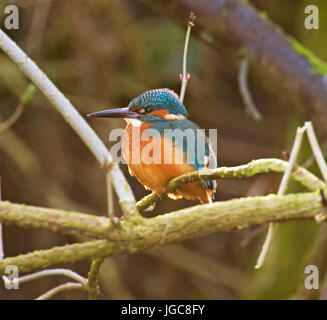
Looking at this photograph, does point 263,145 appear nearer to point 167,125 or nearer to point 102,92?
point 102,92

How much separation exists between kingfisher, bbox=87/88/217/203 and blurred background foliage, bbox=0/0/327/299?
6.04ft

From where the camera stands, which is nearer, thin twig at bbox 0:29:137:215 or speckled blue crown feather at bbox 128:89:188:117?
thin twig at bbox 0:29:137:215

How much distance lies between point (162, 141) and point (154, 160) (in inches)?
3.5

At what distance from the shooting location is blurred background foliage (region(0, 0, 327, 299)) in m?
4.18

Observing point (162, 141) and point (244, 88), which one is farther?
point (244, 88)

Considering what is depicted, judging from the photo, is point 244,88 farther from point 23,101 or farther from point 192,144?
point 23,101

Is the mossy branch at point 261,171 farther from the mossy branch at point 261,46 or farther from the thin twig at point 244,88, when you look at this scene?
the mossy branch at point 261,46

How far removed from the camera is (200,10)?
325cm

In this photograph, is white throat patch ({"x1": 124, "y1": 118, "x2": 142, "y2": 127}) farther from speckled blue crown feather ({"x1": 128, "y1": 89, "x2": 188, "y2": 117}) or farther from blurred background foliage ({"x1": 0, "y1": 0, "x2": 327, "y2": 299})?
blurred background foliage ({"x1": 0, "y1": 0, "x2": 327, "y2": 299})

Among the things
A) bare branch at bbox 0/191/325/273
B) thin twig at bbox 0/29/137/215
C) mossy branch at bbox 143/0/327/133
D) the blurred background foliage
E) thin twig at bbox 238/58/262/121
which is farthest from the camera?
the blurred background foliage

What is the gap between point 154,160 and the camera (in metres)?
2.16

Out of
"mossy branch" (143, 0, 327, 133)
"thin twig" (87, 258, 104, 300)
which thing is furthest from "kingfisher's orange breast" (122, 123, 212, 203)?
"mossy branch" (143, 0, 327, 133)

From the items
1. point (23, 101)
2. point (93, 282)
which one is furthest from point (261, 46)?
point (93, 282)

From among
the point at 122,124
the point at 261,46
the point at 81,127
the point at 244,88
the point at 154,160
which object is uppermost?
the point at 122,124
